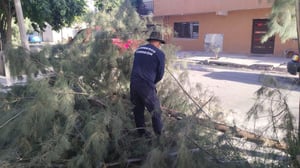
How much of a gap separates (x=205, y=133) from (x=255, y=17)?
49.7 ft

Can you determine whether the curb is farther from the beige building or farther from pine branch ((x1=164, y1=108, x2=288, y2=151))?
pine branch ((x1=164, y1=108, x2=288, y2=151))

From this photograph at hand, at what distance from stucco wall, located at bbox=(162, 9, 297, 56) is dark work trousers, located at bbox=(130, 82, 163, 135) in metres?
12.9

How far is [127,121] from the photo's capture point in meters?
3.85

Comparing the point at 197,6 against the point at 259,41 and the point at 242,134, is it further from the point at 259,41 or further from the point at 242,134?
the point at 242,134

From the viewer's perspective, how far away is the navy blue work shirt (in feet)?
12.9

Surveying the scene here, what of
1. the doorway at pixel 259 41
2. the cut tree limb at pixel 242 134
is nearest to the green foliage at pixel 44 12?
the cut tree limb at pixel 242 134

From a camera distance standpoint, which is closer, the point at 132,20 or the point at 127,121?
the point at 127,121

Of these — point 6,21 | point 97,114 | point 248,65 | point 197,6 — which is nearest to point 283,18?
point 97,114

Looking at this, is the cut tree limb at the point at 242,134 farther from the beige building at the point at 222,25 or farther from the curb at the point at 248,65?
the beige building at the point at 222,25

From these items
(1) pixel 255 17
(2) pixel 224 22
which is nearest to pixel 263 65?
(1) pixel 255 17

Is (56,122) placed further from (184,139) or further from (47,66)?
(184,139)

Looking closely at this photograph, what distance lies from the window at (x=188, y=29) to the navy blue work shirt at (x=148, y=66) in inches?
642

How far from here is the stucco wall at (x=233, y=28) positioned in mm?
16583

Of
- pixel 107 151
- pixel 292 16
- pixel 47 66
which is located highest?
pixel 292 16
